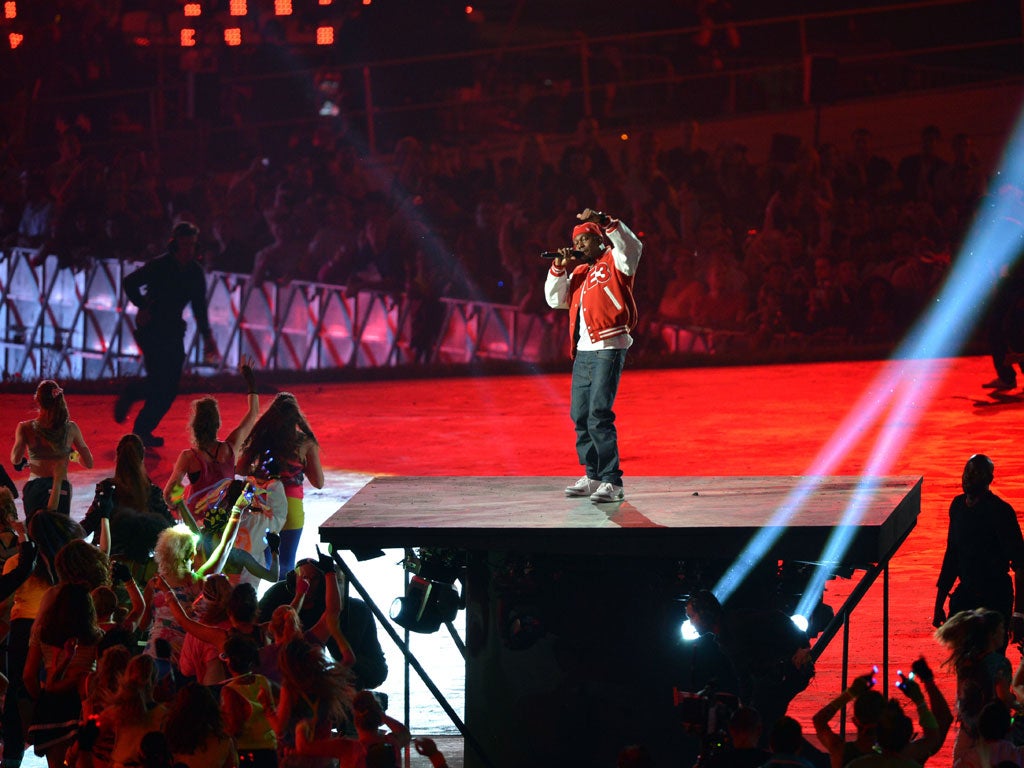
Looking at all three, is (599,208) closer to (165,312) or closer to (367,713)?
(165,312)

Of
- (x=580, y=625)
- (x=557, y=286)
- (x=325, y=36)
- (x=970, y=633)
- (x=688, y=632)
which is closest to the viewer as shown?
(x=970, y=633)

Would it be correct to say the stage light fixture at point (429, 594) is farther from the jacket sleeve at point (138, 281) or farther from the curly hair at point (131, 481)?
the jacket sleeve at point (138, 281)

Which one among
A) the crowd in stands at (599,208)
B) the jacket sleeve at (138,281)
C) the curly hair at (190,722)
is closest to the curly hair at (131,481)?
the curly hair at (190,722)

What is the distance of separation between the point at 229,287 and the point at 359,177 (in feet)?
7.35

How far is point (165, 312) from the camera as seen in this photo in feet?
45.3

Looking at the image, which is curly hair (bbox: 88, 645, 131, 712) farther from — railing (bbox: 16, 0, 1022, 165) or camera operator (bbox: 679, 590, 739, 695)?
railing (bbox: 16, 0, 1022, 165)

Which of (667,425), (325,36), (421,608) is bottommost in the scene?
(667,425)

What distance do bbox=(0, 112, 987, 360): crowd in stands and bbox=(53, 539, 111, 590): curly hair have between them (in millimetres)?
13353

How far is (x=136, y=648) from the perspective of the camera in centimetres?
656

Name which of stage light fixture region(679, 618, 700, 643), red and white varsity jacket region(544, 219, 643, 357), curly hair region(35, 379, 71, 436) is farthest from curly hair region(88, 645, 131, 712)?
curly hair region(35, 379, 71, 436)

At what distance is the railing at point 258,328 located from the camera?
65.1 feet

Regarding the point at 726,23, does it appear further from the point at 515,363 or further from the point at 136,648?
the point at 136,648

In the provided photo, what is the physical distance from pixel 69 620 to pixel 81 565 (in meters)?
0.22

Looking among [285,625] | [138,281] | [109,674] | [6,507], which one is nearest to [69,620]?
[109,674]
